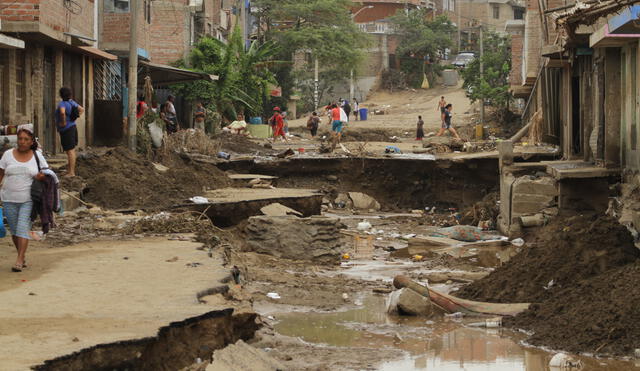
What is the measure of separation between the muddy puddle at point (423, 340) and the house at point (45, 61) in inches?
388

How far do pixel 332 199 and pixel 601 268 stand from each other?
565 inches

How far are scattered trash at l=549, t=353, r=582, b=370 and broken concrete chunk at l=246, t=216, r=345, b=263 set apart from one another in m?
6.35

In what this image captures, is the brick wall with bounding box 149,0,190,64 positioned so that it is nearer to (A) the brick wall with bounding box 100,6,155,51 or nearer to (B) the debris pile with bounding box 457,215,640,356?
(A) the brick wall with bounding box 100,6,155,51

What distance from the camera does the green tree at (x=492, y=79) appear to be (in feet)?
149

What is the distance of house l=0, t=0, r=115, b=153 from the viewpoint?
1958 centimetres

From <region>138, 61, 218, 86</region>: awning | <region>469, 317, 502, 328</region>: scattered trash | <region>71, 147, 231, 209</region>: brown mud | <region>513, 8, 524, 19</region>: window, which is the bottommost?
<region>469, 317, 502, 328</region>: scattered trash

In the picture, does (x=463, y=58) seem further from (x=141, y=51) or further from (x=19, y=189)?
(x=19, y=189)

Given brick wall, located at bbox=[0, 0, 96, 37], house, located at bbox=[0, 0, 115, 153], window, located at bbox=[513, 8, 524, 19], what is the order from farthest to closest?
window, located at bbox=[513, 8, 524, 19]
brick wall, located at bbox=[0, 0, 96, 37]
house, located at bbox=[0, 0, 115, 153]

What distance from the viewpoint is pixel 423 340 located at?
30.6ft

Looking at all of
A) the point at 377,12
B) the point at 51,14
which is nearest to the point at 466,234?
the point at 51,14

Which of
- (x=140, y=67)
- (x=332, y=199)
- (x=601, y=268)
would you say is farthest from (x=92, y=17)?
(x=601, y=268)

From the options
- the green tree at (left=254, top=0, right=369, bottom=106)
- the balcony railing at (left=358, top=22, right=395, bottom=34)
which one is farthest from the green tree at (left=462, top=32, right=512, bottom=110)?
the balcony railing at (left=358, top=22, right=395, bottom=34)

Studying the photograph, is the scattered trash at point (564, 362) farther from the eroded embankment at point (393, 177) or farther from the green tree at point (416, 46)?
the green tree at point (416, 46)

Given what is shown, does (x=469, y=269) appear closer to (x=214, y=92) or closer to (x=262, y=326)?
(x=262, y=326)
